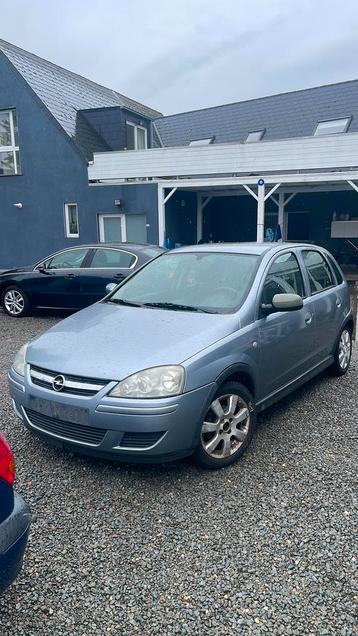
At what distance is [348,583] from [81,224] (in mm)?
14624

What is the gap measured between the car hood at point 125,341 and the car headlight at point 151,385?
0.17ft

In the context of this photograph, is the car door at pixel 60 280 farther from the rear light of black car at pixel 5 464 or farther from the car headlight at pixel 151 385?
the rear light of black car at pixel 5 464

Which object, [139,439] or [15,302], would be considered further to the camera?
[15,302]

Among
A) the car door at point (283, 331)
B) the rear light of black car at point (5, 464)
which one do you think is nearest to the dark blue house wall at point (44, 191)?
the car door at point (283, 331)

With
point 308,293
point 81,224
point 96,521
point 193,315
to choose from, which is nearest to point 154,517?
point 96,521

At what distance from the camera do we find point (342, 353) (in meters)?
5.41

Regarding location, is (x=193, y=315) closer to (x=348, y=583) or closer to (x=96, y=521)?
(x=96, y=521)

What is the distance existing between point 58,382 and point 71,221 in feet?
45.2

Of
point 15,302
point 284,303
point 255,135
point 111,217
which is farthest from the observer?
point 255,135

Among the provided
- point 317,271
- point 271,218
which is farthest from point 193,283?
point 271,218

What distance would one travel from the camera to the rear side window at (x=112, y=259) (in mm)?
8430

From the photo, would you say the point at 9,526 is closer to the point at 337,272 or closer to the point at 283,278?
the point at 283,278

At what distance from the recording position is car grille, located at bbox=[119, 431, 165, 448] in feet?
9.61

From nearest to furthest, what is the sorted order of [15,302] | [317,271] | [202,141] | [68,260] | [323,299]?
[323,299] < [317,271] < [68,260] < [15,302] < [202,141]
